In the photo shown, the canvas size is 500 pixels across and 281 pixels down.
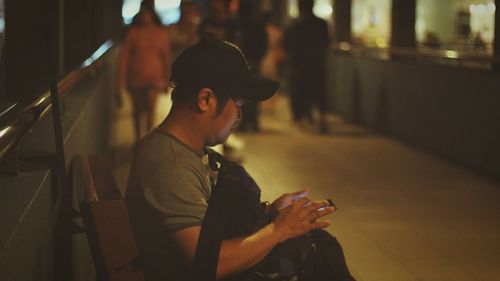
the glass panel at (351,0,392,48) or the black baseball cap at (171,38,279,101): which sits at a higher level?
the black baseball cap at (171,38,279,101)

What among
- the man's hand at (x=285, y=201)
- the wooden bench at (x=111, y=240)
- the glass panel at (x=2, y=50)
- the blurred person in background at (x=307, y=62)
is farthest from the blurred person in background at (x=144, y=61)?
the man's hand at (x=285, y=201)

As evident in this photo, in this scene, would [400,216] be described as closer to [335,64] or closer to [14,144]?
[14,144]

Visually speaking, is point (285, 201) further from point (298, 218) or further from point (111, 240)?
point (111, 240)

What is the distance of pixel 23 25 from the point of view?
23.3 feet

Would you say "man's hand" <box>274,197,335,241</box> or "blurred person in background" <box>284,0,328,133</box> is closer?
"man's hand" <box>274,197,335,241</box>

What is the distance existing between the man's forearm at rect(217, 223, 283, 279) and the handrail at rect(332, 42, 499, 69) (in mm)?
7327

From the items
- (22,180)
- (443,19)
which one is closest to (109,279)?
(22,180)

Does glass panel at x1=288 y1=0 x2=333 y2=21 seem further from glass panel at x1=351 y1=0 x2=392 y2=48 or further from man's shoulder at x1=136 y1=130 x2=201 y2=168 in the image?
man's shoulder at x1=136 y1=130 x2=201 y2=168

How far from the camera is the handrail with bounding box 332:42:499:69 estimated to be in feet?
35.7

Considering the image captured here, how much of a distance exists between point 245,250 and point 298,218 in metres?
0.21

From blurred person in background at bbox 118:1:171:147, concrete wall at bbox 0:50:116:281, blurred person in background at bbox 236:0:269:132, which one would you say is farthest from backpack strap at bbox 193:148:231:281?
blurred person in background at bbox 236:0:269:132

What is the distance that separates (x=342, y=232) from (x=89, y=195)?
3689 millimetres

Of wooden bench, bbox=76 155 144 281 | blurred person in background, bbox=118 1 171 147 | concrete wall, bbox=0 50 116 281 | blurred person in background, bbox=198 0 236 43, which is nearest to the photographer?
concrete wall, bbox=0 50 116 281

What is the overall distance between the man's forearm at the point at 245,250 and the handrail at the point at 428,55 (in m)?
7.33
